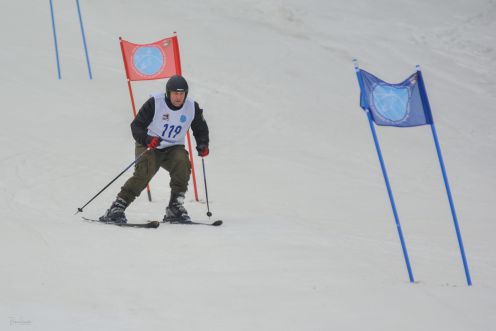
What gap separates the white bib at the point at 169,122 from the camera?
274 inches

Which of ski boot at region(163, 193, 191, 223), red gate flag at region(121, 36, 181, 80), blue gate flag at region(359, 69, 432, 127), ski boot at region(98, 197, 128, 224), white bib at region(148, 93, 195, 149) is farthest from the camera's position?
red gate flag at region(121, 36, 181, 80)

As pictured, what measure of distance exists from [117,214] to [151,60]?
2560 mm

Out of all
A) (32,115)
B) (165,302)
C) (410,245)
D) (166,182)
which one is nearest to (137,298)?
(165,302)

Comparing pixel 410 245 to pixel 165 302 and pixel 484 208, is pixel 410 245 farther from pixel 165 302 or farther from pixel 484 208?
pixel 165 302

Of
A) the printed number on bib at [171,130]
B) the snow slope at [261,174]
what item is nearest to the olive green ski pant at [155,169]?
the printed number on bib at [171,130]

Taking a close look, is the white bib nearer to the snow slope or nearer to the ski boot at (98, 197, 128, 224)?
the ski boot at (98, 197, 128, 224)

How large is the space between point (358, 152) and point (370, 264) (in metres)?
6.32

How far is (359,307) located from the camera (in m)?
4.92

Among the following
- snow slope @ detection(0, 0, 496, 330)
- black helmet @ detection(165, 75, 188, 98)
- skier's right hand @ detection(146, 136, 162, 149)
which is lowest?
snow slope @ detection(0, 0, 496, 330)

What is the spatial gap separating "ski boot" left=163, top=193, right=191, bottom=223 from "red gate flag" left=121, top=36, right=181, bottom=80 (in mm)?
2050

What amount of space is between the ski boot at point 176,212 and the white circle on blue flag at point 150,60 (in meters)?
2.20

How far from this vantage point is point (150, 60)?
872 centimetres

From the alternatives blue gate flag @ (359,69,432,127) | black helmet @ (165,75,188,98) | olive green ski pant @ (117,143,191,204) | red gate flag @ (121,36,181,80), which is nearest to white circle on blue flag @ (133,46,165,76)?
red gate flag @ (121,36,181,80)

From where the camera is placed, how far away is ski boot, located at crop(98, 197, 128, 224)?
684 centimetres
